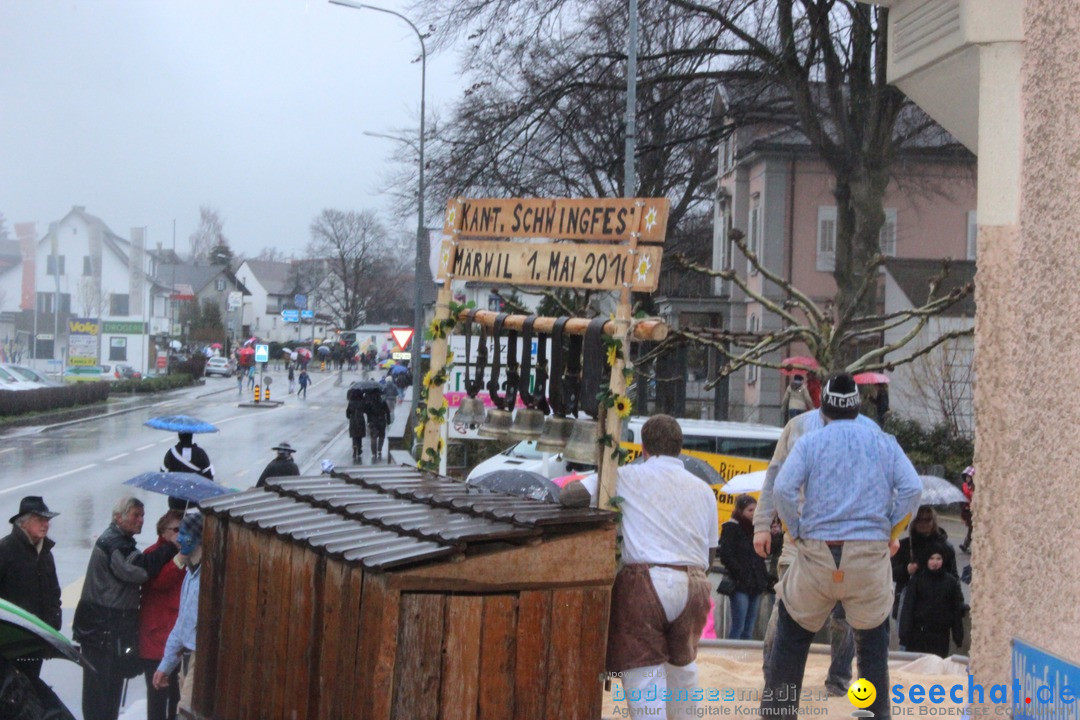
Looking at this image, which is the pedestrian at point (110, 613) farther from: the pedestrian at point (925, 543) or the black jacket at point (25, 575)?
the pedestrian at point (925, 543)

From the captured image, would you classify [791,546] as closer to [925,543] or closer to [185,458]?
[925,543]

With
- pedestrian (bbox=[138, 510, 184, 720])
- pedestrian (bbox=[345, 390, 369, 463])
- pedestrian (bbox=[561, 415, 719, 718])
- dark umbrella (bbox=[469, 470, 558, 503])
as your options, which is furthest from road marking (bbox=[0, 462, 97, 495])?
pedestrian (bbox=[561, 415, 719, 718])

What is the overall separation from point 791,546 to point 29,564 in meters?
4.82

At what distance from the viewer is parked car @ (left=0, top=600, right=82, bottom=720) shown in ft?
17.1

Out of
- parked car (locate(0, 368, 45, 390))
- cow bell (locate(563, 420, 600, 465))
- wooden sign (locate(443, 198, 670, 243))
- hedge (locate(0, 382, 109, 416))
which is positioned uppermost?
wooden sign (locate(443, 198, 670, 243))

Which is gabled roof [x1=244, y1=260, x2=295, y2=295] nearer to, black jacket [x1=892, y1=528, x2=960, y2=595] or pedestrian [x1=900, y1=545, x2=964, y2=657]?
black jacket [x1=892, y1=528, x2=960, y2=595]

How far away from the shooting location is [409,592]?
14.2ft

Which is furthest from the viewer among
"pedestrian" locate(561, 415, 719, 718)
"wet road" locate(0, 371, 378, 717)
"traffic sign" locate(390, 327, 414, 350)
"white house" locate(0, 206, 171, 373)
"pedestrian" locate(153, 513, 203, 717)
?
"white house" locate(0, 206, 171, 373)

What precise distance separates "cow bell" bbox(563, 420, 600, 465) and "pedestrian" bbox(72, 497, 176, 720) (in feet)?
9.79

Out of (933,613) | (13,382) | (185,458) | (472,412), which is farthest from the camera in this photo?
(13,382)

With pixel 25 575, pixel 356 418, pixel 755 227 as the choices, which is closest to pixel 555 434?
pixel 25 575

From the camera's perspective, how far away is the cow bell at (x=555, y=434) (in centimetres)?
603

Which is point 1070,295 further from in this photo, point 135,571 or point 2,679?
point 135,571

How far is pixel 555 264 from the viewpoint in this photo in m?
6.15
